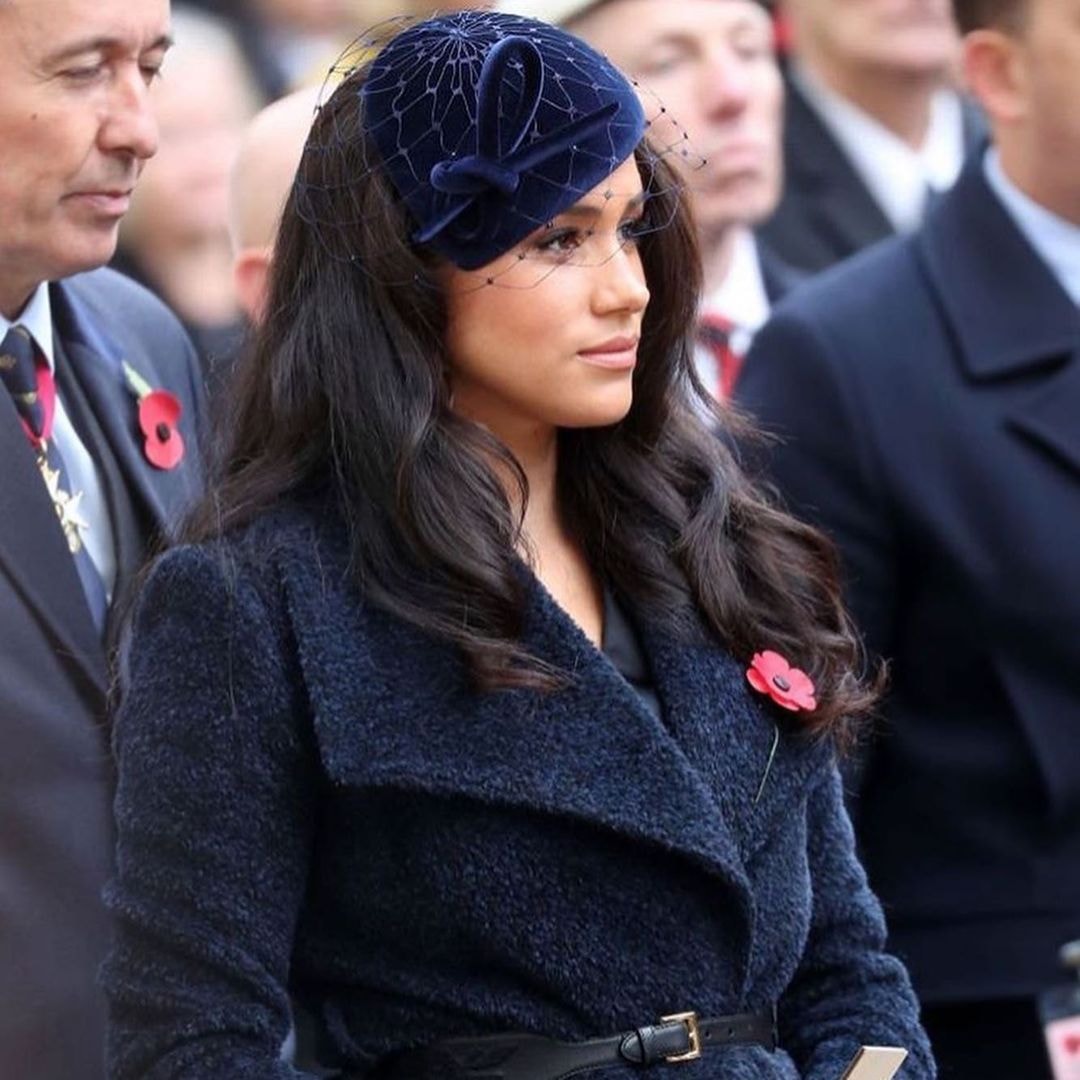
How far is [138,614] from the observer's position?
2588 mm

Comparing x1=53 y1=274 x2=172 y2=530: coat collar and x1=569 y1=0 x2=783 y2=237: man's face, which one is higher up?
x1=53 y1=274 x2=172 y2=530: coat collar

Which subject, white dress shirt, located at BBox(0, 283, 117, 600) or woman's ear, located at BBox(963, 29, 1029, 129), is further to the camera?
woman's ear, located at BBox(963, 29, 1029, 129)

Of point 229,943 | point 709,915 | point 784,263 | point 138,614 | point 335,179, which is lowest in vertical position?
point 784,263

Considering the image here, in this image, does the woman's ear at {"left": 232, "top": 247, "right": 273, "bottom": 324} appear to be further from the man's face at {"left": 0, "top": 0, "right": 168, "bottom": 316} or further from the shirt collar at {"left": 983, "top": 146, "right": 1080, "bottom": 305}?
the shirt collar at {"left": 983, "top": 146, "right": 1080, "bottom": 305}

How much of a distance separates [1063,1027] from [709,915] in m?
0.76

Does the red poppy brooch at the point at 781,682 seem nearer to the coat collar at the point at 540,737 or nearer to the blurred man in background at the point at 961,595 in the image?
the coat collar at the point at 540,737

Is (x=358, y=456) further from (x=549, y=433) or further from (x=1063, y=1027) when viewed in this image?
(x=1063, y=1027)

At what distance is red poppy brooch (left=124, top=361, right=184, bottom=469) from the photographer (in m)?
3.27

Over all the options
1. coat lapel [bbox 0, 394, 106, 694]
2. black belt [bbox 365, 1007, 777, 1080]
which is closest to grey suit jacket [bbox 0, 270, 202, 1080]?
coat lapel [bbox 0, 394, 106, 694]

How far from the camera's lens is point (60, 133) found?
313cm

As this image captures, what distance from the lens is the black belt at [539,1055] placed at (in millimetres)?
2537

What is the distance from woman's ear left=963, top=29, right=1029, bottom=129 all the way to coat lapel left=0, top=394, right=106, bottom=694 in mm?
1457

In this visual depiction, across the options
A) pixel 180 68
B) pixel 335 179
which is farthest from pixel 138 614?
pixel 180 68

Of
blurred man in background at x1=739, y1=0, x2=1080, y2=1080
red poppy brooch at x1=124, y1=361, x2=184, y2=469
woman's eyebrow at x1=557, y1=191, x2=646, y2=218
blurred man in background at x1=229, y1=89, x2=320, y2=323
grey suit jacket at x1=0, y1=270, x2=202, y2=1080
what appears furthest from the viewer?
blurred man in background at x1=229, y1=89, x2=320, y2=323
